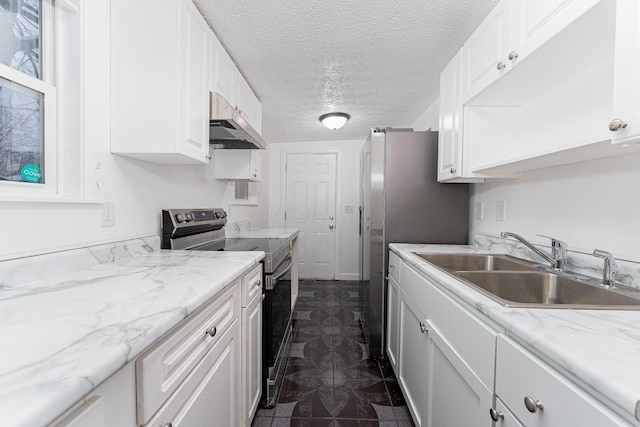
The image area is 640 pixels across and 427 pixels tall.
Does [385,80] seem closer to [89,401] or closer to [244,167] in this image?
[244,167]

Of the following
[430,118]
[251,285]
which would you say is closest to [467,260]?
[251,285]

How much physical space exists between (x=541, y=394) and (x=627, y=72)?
2.82ft

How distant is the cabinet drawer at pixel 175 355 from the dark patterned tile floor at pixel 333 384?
35.4 inches

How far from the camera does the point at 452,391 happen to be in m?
0.98

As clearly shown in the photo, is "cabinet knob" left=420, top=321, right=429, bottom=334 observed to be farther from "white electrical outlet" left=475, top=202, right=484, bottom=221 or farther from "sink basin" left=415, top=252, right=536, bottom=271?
"white electrical outlet" left=475, top=202, right=484, bottom=221

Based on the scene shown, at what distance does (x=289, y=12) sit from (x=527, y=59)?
3.88ft

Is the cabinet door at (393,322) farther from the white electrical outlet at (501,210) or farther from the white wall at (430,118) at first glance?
the white wall at (430,118)

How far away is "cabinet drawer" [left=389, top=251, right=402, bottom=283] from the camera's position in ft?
5.84

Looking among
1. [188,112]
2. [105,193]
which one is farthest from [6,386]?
[188,112]

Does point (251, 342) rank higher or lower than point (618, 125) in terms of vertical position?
lower

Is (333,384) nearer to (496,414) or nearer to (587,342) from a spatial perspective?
(496,414)

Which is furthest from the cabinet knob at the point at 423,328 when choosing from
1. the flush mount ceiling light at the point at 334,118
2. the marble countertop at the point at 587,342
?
the flush mount ceiling light at the point at 334,118

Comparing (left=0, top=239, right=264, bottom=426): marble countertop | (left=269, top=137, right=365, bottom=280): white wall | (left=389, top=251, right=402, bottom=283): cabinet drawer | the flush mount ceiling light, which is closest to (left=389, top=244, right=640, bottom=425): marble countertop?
(left=0, top=239, right=264, bottom=426): marble countertop

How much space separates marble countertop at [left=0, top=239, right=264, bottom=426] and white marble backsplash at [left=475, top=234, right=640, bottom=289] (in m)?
1.44
